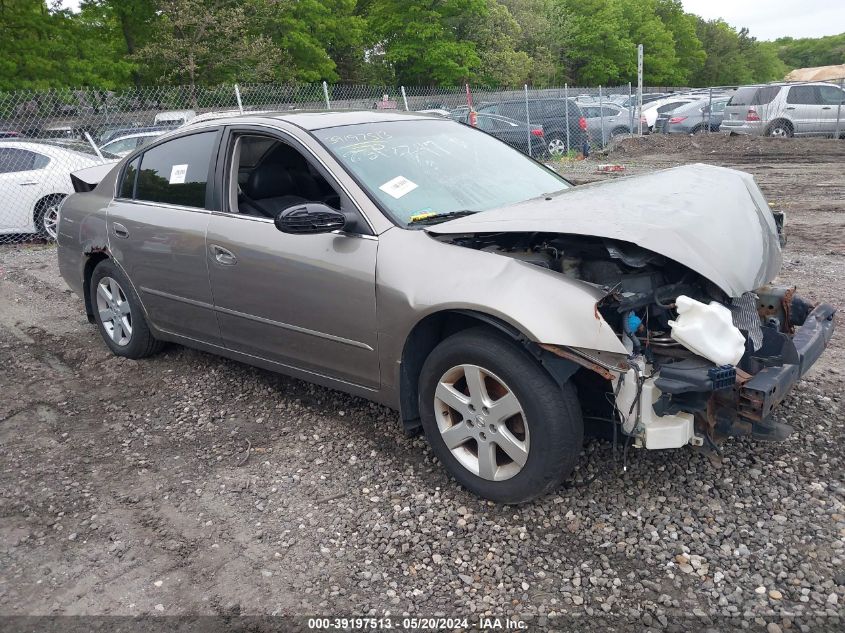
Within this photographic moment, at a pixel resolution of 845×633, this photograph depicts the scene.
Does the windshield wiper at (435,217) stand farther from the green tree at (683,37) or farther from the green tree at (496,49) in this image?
the green tree at (683,37)

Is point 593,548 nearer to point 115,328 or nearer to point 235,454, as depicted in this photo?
point 235,454

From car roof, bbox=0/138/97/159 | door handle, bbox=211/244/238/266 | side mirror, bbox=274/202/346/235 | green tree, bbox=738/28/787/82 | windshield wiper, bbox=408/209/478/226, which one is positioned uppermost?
green tree, bbox=738/28/787/82

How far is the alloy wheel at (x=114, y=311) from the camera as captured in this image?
5129mm

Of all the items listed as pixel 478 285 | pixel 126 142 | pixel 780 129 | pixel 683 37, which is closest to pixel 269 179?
pixel 478 285

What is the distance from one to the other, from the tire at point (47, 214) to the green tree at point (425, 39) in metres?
32.4

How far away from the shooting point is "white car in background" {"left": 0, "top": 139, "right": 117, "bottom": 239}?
32.8 ft

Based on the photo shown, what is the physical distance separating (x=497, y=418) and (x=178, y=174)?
2740 mm

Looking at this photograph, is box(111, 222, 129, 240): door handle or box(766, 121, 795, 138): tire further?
box(766, 121, 795, 138): tire

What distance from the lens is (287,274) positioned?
372 centimetres

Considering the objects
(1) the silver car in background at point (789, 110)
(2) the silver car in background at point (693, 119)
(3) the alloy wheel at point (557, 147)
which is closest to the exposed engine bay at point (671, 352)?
(3) the alloy wheel at point (557, 147)

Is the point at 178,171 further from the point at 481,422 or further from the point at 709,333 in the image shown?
the point at 709,333

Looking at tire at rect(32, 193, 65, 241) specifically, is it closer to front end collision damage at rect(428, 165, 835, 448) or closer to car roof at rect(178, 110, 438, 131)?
car roof at rect(178, 110, 438, 131)

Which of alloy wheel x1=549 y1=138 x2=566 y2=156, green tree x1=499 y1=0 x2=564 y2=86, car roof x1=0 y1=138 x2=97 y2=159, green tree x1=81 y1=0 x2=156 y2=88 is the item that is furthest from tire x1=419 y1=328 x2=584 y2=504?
green tree x1=499 y1=0 x2=564 y2=86

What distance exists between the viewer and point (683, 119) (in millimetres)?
21312
